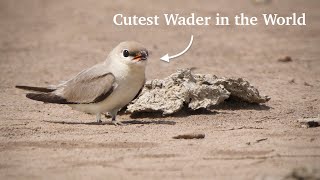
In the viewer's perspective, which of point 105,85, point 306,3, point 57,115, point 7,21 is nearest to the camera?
point 105,85

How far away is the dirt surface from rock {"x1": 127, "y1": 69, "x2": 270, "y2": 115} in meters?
0.14

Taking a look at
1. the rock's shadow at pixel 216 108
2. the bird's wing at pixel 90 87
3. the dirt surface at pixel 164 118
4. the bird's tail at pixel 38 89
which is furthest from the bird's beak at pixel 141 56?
the bird's tail at pixel 38 89

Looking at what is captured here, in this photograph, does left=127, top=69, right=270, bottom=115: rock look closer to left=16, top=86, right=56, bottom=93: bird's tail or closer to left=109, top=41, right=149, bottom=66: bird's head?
left=109, top=41, right=149, bottom=66: bird's head

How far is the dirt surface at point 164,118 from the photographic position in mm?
6609

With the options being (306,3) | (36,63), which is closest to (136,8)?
(306,3)

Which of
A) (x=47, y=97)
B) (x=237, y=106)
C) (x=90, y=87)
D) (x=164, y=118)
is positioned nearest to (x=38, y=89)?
(x=47, y=97)

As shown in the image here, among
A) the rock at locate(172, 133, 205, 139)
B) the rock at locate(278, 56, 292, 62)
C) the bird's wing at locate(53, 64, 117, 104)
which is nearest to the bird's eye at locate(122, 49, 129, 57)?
the bird's wing at locate(53, 64, 117, 104)

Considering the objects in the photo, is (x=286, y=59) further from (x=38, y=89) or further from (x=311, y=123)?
(x=38, y=89)

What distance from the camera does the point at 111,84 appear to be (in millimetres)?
8328

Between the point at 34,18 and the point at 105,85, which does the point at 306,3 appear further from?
the point at 105,85

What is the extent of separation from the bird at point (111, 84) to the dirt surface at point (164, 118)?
24 cm

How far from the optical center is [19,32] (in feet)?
54.8

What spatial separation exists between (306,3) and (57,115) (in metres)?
12.1

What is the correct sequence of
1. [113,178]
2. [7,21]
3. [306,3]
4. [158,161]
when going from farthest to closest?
[306,3] < [7,21] < [158,161] < [113,178]
